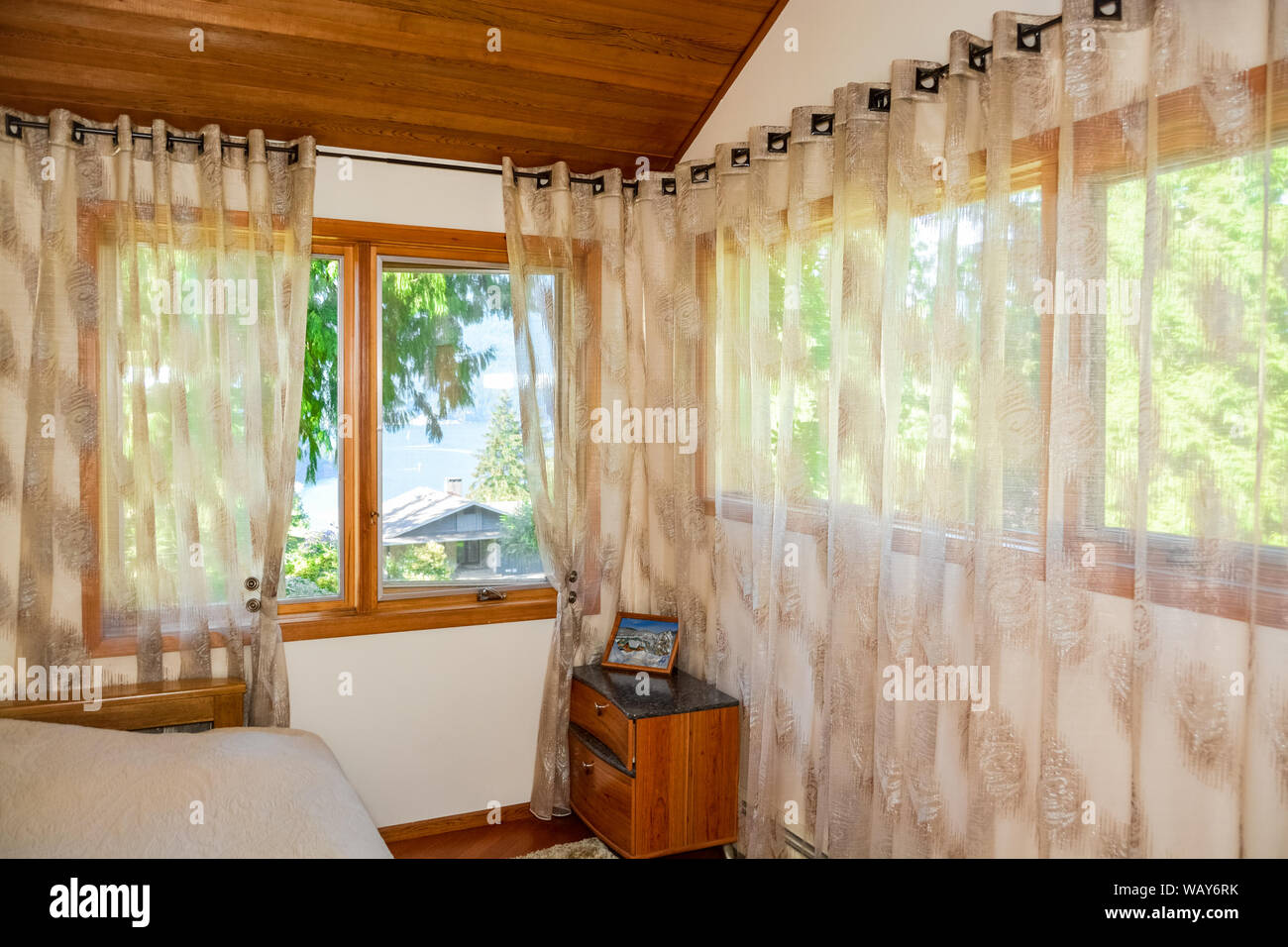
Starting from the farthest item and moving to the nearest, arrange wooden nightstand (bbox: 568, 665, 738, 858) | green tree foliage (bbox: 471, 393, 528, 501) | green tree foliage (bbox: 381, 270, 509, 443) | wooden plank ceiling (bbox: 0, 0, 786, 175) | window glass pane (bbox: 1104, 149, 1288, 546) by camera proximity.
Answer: green tree foliage (bbox: 471, 393, 528, 501) → green tree foliage (bbox: 381, 270, 509, 443) → wooden nightstand (bbox: 568, 665, 738, 858) → wooden plank ceiling (bbox: 0, 0, 786, 175) → window glass pane (bbox: 1104, 149, 1288, 546)

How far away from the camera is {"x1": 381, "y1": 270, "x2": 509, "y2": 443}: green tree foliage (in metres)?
3.29

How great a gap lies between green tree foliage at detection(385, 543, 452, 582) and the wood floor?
0.96 meters

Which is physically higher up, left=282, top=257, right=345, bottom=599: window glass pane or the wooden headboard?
left=282, top=257, right=345, bottom=599: window glass pane

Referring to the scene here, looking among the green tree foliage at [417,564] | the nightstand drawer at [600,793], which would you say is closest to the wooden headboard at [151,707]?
the green tree foliage at [417,564]

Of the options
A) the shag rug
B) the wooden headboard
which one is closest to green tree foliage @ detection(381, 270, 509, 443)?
the wooden headboard

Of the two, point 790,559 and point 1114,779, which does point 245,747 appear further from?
point 1114,779

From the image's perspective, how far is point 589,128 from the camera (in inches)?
129

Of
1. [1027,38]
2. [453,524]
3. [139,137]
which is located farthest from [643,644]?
[139,137]

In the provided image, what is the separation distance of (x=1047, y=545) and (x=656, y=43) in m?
2.15

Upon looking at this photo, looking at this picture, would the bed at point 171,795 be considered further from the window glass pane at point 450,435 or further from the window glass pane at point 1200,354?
the window glass pane at point 1200,354

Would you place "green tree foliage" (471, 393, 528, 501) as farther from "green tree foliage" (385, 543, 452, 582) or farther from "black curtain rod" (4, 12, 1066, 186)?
"black curtain rod" (4, 12, 1066, 186)

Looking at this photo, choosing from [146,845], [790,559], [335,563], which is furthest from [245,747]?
[790,559]

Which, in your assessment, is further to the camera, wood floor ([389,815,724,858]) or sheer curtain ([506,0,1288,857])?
wood floor ([389,815,724,858])

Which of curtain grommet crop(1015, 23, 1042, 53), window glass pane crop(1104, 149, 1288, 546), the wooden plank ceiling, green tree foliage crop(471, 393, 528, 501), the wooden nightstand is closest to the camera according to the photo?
window glass pane crop(1104, 149, 1288, 546)
